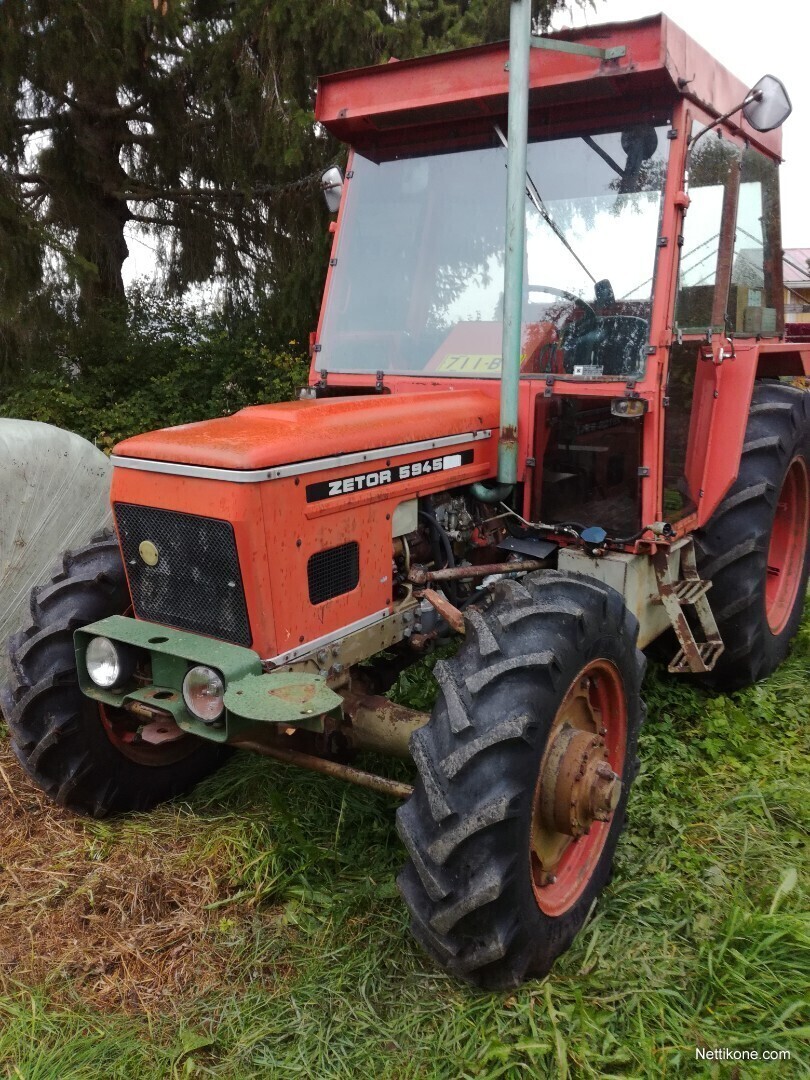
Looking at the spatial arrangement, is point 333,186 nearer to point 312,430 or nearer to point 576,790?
point 312,430

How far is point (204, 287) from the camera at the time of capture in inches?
330

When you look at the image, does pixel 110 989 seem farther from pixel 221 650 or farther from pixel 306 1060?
pixel 221 650

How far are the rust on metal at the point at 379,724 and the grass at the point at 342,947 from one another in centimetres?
43

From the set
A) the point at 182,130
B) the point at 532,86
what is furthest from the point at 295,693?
the point at 182,130

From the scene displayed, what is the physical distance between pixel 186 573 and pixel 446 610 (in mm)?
813

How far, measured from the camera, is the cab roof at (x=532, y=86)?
116 inches

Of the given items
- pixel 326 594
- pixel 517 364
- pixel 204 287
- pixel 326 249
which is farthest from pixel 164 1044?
pixel 204 287

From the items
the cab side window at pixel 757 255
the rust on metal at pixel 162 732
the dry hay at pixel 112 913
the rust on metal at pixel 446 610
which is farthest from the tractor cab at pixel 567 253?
the dry hay at pixel 112 913

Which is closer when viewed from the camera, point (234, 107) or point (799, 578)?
point (799, 578)

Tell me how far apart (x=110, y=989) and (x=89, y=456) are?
2.66 meters

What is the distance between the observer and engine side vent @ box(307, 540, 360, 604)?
2.64 metres

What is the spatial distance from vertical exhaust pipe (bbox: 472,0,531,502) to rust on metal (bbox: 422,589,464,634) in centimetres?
64

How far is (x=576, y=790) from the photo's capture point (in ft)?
8.02

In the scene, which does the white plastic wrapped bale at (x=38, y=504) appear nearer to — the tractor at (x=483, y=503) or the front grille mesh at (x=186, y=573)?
the tractor at (x=483, y=503)
